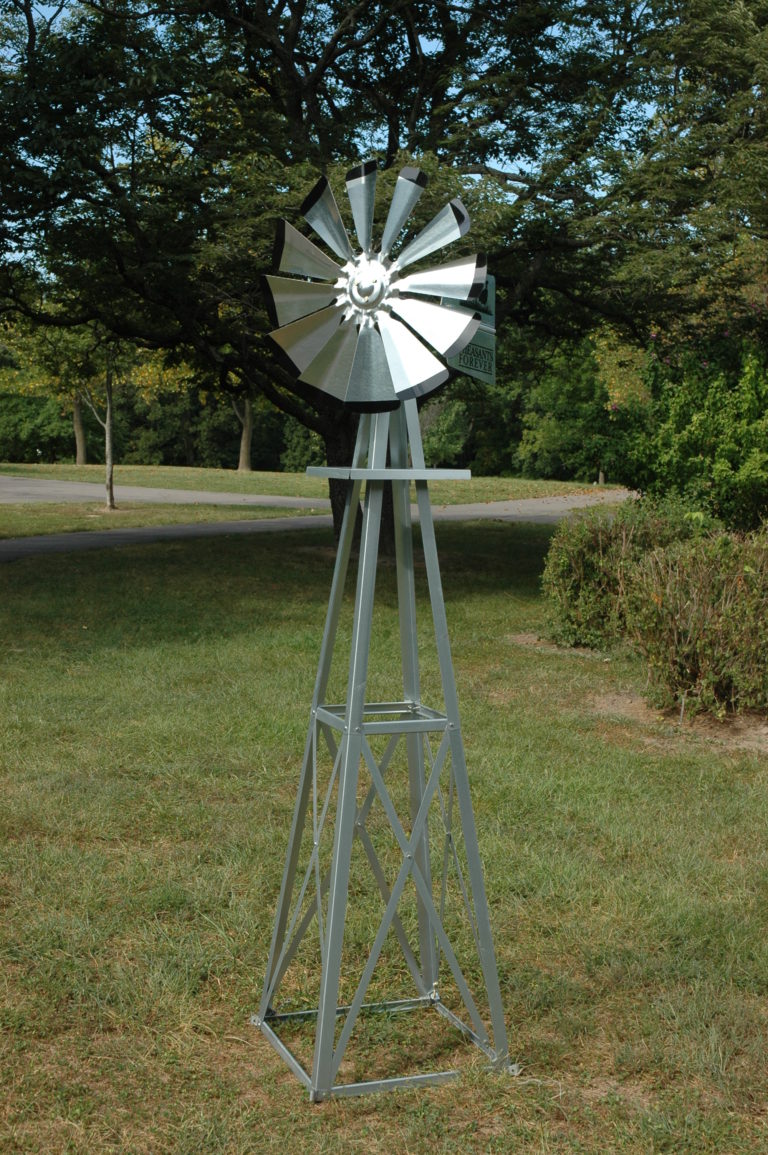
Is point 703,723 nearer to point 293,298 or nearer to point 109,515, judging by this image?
point 293,298

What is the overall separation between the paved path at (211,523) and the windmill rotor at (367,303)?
1219cm

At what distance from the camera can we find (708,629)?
711cm

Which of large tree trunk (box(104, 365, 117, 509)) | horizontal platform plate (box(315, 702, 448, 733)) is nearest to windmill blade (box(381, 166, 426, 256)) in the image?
horizontal platform plate (box(315, 702, 448, 733))

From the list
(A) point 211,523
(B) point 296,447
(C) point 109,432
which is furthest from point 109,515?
(B) point 296,447

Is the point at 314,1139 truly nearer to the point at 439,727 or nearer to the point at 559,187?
the point at 439,727

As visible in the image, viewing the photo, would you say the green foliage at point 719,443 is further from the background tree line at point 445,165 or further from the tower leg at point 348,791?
the tower leg at point 348,791

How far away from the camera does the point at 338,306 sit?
334 centimetres

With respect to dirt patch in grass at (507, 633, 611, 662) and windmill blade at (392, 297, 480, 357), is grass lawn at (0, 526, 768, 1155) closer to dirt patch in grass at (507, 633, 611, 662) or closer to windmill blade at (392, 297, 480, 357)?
dirt patch in grass at (507, 633, 611, 662)

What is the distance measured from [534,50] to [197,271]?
4.20m

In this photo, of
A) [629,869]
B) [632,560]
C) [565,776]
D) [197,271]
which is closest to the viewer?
[629,869]

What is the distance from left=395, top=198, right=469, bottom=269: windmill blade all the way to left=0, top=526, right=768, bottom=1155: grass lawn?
2328 mm

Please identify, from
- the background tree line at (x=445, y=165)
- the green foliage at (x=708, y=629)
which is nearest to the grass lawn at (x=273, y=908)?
the green foliage at (x=708, y=629)

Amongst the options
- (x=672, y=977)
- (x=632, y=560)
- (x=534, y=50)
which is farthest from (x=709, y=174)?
(x=672, y=977)

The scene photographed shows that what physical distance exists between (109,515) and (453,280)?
62.5 ft
